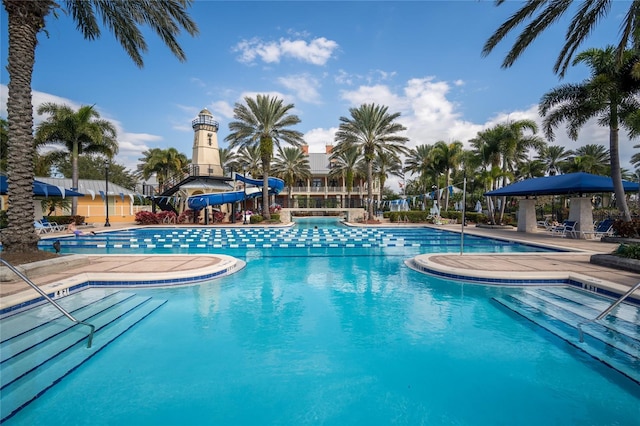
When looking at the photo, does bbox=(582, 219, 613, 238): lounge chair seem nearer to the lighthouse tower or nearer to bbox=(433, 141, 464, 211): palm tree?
bbox=(433, 141, 464, 211): palm tree

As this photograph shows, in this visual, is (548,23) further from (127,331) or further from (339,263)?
(127,331)

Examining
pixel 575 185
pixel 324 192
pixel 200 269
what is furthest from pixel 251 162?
pixel 200 269

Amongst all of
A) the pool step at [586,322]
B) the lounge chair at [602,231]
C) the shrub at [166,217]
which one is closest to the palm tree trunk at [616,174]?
the lounge chair at [602,231]

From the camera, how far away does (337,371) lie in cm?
421

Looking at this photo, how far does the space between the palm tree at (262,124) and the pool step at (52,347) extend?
19.6 meters

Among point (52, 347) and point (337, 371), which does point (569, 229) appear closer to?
point (337, 371)

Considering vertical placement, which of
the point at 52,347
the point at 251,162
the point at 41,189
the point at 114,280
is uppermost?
the point at 251,162

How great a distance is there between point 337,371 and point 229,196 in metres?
23.6

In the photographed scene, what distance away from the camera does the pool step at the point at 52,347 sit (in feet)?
11.7

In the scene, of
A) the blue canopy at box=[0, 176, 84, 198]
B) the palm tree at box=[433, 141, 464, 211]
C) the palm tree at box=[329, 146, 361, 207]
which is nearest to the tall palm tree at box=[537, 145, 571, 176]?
the palm tree at box=[433, 141, 464, 211]

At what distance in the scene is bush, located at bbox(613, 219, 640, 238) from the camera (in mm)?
13664

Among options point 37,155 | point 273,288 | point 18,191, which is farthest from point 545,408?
point 37,155

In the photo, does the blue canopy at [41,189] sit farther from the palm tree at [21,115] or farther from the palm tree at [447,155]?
the palm tree at [447,155]

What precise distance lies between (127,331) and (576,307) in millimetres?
8268
